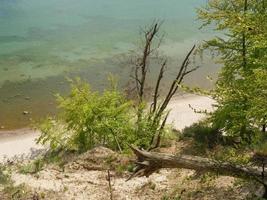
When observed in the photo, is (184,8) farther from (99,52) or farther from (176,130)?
(176,130)

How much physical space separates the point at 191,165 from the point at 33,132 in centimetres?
1519

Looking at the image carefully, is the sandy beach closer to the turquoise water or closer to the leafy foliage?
the turquoise water

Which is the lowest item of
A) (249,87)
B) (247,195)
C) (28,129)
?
(28,129)

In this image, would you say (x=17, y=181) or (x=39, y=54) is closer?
(x=17, y=181)

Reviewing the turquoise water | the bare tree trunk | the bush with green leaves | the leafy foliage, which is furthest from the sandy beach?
the bare tree trunk

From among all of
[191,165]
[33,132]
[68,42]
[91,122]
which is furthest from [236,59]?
[68,42]

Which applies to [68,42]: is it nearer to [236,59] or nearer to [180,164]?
[236,59]

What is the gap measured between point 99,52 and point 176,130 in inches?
743

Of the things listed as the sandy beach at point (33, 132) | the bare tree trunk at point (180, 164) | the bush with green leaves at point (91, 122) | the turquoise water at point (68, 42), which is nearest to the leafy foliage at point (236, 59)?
the bare tree trunk at point (180, 164)

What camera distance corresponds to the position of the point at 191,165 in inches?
600

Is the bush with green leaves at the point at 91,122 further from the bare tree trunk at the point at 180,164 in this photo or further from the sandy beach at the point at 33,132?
the bare tree trunk at the point at 180,164

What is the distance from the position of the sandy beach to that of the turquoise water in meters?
1.65

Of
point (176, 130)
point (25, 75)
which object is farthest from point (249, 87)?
point (25, 75)

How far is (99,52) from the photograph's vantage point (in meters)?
43.8
